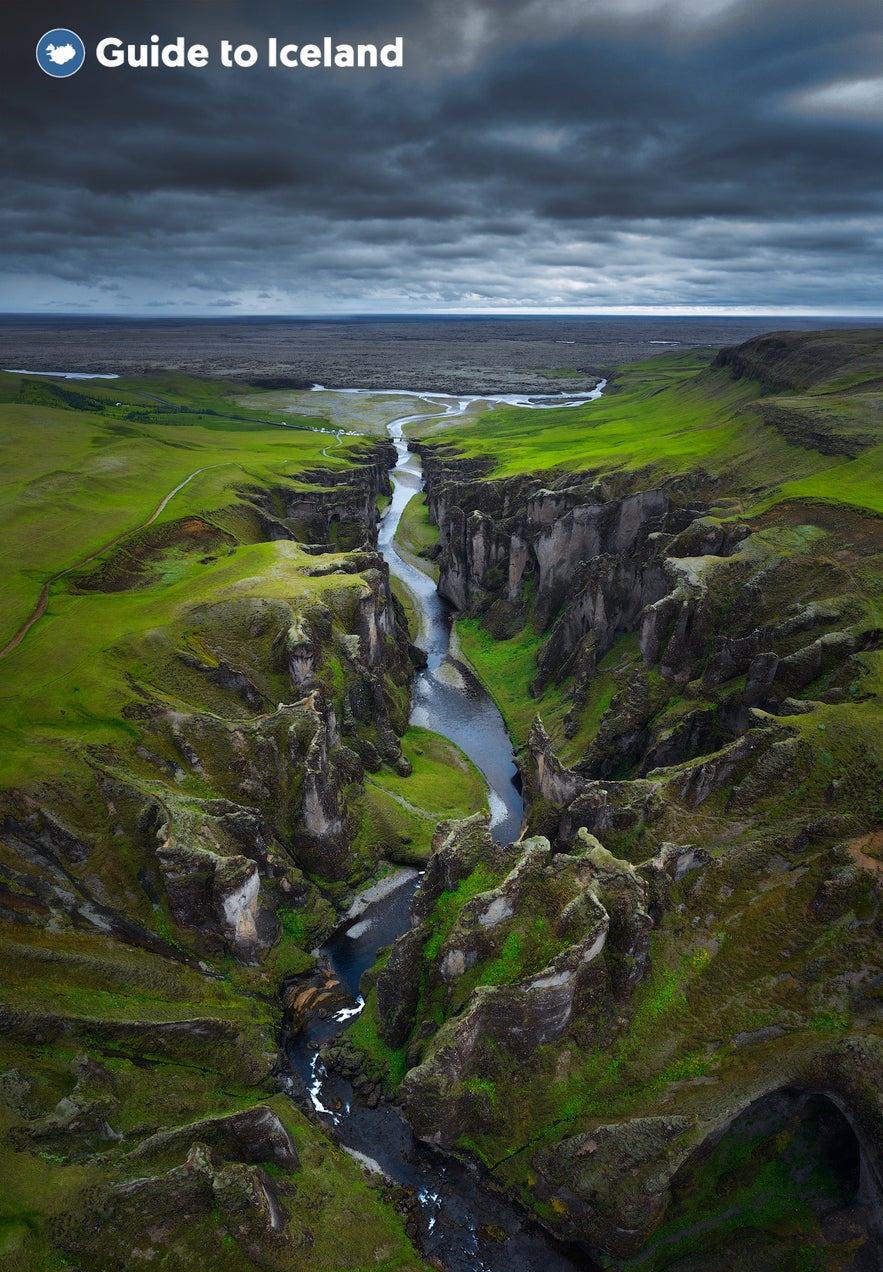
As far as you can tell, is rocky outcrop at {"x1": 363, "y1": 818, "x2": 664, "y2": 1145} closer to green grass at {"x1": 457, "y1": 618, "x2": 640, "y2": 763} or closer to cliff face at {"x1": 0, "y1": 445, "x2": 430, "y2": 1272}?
cliff face at {"x1": 0, "y1": 445, "x2": 430, "y2": 1272}

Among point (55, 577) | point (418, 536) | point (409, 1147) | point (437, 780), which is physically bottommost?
point (409, 1147)

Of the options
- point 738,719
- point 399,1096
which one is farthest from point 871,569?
point 399,1096

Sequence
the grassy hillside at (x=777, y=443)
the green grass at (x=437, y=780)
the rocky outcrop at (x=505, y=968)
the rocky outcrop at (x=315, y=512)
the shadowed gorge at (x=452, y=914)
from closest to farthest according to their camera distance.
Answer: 1. the shadowed gorge at (x=452, y=914)
2. the rocky outcrop at (x=505, y=968)
3. the green grass at (x=437, y=780)
4. the grassy hillside at (x=777, y=443)
5. the rocky outcrop at (x=315, y=512)

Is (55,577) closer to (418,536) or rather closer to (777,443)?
(418,536)

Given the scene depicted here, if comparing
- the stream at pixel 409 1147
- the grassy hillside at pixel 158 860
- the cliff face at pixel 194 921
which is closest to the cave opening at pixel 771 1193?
the stream at pixel 409 1147

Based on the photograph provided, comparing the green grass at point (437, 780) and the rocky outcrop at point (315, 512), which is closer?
the green grass at point (437, 780)

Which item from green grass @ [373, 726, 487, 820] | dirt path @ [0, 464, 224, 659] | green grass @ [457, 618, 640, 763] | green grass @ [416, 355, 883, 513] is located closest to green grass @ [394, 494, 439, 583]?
green grass @ [416, 355, 883, 513]

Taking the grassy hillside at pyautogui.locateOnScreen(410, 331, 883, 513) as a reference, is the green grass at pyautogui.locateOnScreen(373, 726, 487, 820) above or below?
below

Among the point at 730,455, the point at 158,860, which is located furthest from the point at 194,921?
the point at 730,455

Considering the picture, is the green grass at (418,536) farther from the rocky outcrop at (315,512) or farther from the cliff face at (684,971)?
the cliff face at (684,971)
